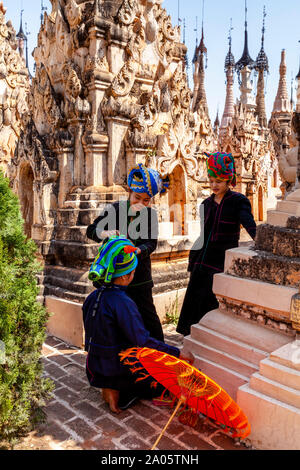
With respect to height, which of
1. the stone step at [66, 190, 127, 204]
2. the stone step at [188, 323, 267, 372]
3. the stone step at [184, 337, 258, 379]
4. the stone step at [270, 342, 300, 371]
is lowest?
the stone step at [184, 337, 258, 379]

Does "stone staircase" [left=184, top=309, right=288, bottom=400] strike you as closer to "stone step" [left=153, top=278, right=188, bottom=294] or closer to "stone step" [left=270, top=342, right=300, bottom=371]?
"stone step" [left=270, top=342, right=300, bottom=371]

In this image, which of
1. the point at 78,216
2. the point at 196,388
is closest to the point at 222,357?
the point at 196,388

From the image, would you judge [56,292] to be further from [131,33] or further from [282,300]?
[131,33]

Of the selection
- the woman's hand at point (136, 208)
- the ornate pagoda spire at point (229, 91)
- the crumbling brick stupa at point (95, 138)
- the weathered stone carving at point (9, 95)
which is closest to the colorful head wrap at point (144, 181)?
the woman's hand at point (136, 208)

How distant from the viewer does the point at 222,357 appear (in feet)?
10.0

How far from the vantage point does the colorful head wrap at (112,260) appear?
9.24 feet

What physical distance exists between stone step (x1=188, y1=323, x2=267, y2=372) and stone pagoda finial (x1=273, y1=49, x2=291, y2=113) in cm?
2646

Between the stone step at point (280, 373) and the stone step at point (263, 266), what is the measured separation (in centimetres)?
58

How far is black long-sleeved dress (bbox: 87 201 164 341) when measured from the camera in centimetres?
353

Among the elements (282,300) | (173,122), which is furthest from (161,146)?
(282,300)

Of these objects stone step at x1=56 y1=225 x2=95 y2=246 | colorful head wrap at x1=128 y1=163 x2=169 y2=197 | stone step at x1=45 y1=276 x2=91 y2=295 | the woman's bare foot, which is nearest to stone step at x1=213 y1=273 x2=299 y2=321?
colorful head wrap at x1=128 y1=163 x2=169 y2=197

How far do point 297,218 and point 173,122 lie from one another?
136 inches

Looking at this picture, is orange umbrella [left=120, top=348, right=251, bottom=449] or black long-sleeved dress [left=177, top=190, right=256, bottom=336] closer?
Result: orange umbrella [left=120, top=348, right=251, bottom=449]

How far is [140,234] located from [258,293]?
3.92 feet
